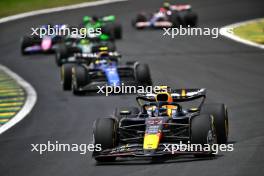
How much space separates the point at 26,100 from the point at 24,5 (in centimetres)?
2709

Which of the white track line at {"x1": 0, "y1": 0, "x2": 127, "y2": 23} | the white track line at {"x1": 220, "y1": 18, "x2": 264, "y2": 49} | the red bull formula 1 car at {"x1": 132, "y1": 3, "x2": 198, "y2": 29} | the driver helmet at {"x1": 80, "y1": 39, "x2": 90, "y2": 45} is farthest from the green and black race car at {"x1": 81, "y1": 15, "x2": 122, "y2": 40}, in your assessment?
the white track line at {"x1": 0, "y1": 0, "x2": 127, "y2": 23}

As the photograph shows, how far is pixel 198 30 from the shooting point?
41281 millimetres

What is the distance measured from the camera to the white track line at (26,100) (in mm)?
21873

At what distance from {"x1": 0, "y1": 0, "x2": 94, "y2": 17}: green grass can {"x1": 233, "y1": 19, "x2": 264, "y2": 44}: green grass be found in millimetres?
13624

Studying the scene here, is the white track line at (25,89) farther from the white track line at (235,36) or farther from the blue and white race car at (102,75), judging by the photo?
the white track line at (235,36)

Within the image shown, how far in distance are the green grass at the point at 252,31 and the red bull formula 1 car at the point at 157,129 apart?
64.6 ft

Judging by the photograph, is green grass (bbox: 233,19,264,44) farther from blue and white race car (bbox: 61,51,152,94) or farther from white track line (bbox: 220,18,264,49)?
blue and white race car (bbox: 61,51,152,94)

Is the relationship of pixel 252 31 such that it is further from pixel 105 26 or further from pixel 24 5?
pixel 24 5

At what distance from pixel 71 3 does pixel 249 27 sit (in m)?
14.6

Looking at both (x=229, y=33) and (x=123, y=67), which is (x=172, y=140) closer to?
(x=123, y=67)

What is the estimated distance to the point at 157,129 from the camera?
1638 centimetres

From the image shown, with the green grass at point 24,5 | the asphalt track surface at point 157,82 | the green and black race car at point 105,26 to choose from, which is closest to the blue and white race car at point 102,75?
the asphalt track surface at point 157,82

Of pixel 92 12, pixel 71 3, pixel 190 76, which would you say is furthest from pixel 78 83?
pixel 71 3

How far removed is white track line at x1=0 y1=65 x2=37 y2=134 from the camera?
21.9m
